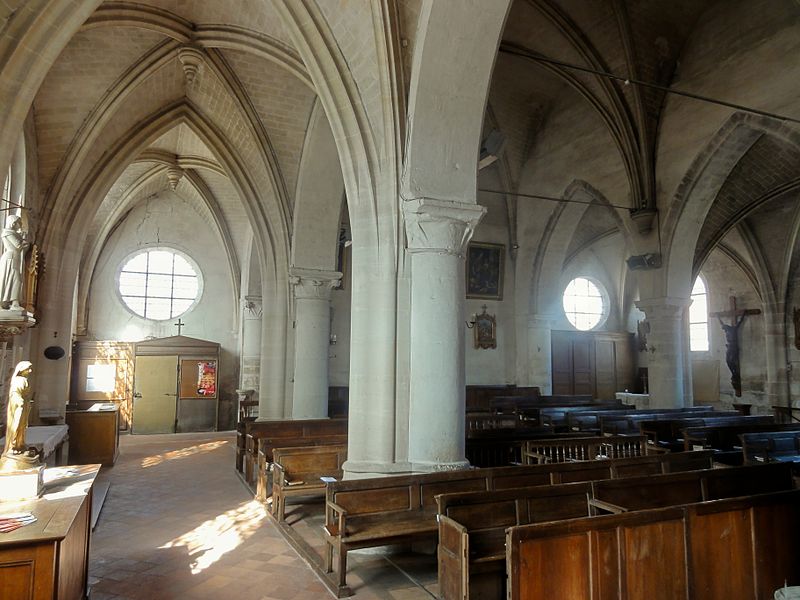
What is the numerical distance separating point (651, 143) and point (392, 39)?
8313 mm

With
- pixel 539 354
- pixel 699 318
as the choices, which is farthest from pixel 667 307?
pixel 699 318

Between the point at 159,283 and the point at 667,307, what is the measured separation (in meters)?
15.4

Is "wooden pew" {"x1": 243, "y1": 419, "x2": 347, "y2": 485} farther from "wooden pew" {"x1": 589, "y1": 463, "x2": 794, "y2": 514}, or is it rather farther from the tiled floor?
"wooden pew" {"x1": 589, "y1": 463, "x2": 794, "y2": 514}

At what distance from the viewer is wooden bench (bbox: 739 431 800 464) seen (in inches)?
299

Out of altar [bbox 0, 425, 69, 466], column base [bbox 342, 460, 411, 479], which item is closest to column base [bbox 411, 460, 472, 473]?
column base [bbox 342, 460, 411, 479]

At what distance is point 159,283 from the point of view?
1883 centimetres

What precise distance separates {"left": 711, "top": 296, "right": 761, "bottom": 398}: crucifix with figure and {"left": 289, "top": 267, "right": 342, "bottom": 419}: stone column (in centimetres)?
1582

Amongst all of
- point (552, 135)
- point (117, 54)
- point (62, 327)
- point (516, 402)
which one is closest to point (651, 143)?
point (552, 135)

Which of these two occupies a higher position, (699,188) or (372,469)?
(699,188)

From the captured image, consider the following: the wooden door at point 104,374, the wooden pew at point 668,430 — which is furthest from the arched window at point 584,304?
the wooden door at point 104,374

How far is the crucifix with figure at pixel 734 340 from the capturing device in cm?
1966

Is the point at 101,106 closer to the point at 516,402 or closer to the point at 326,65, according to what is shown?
the point at 326,65

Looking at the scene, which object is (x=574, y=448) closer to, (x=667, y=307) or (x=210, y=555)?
(x=210, y=555)

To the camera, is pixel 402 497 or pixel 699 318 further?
pixel 699 318
